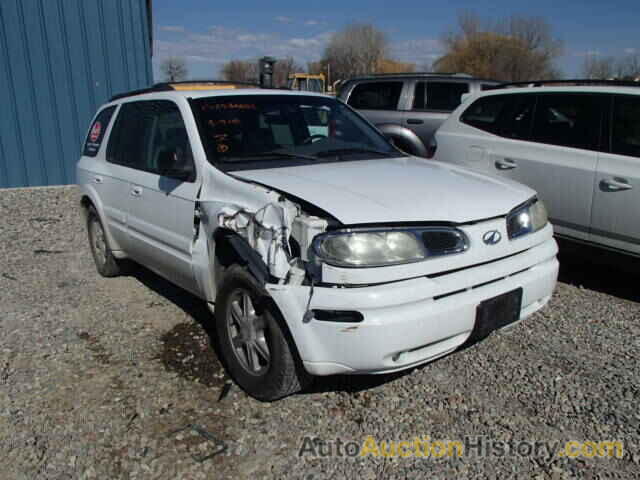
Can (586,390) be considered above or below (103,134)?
below

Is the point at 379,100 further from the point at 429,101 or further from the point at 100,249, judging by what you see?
the point at 100,249

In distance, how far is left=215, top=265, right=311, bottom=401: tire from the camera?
2734 millimetres

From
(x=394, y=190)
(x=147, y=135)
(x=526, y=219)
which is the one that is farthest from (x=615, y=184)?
(x=147, y=135)

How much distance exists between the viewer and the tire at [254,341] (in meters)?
2.73

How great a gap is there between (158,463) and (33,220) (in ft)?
20.4

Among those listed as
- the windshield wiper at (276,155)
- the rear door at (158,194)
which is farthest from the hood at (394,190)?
the rear door at (158,194)

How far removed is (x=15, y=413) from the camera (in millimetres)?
3000

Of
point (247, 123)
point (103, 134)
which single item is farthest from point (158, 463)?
point (103, 134)

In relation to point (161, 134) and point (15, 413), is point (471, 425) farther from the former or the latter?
point (161, 134)

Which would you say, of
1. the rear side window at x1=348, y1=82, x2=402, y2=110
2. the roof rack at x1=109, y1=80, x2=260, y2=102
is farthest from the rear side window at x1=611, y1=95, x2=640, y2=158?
the rear side window at x1=348, y1=82, x2=402, y2=110

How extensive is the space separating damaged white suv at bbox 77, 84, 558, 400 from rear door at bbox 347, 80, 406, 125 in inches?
174

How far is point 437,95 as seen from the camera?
8.53 meters

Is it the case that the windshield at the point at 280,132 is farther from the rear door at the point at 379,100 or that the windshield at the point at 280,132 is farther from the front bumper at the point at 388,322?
the rear door at the point at 379,100

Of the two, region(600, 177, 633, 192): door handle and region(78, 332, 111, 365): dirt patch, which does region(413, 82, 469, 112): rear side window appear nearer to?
region(600, 177, 633, 192): door handle
